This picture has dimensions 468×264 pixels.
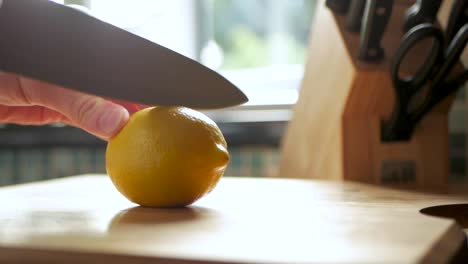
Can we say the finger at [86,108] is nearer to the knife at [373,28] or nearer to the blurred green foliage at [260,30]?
the knife at [373,28]

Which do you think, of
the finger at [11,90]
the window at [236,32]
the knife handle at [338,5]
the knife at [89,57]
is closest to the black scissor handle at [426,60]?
the knife handle at [338,5]

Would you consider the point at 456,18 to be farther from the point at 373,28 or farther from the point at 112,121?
the point at 112,121

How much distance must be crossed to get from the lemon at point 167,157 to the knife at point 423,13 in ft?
1.21

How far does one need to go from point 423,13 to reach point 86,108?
475 mm

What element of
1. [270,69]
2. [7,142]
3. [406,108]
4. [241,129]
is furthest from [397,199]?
[7,142]

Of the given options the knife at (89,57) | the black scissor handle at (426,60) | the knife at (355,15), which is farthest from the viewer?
the knife at (355,15)

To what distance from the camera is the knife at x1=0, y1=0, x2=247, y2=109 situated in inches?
27.2

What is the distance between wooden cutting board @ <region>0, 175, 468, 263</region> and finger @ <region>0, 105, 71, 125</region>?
0.38 feet

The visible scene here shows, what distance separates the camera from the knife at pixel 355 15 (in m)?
0.96

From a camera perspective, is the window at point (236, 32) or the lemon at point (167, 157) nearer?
the lemon at point (167, 157)

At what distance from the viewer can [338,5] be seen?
102 centimetres

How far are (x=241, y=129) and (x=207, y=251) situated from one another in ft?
2.85

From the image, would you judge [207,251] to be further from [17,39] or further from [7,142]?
[7,142]

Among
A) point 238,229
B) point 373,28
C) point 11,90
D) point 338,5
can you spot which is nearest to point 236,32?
point 338,5
